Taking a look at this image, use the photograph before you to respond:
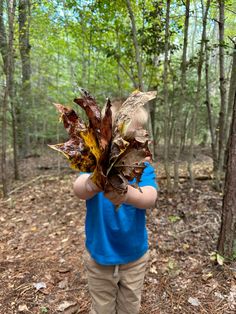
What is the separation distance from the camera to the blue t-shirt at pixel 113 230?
1.76 metres

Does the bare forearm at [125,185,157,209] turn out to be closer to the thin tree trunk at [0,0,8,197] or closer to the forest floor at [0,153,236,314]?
the forest floor at [0,153,236,314]

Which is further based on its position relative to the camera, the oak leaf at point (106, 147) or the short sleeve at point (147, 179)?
the short sleeve at point (147, 179)

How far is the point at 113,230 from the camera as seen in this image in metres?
1.77

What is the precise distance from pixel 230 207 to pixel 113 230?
160cm

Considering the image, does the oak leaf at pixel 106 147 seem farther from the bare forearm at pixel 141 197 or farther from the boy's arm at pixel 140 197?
the bare forearm at pixel 141 197

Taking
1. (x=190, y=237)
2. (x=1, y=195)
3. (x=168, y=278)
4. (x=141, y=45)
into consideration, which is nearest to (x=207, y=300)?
(x=168, y=278)

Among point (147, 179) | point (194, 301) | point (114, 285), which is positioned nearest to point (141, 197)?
point (147, 179)

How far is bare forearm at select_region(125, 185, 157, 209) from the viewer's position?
1.39 meters

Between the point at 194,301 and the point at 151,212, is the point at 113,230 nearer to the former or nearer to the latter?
the point at 194,301

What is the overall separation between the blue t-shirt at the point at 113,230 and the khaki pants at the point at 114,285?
0.10 m

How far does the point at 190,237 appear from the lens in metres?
3.51

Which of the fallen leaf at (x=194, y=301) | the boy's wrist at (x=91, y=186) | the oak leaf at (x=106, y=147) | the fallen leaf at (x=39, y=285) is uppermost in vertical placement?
the oak leaf at (x=106, y=147)

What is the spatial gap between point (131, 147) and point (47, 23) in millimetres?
7246

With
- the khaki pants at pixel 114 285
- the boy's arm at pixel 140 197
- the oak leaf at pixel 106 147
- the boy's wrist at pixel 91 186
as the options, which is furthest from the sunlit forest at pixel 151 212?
the khaki pants at pixel 114 285
